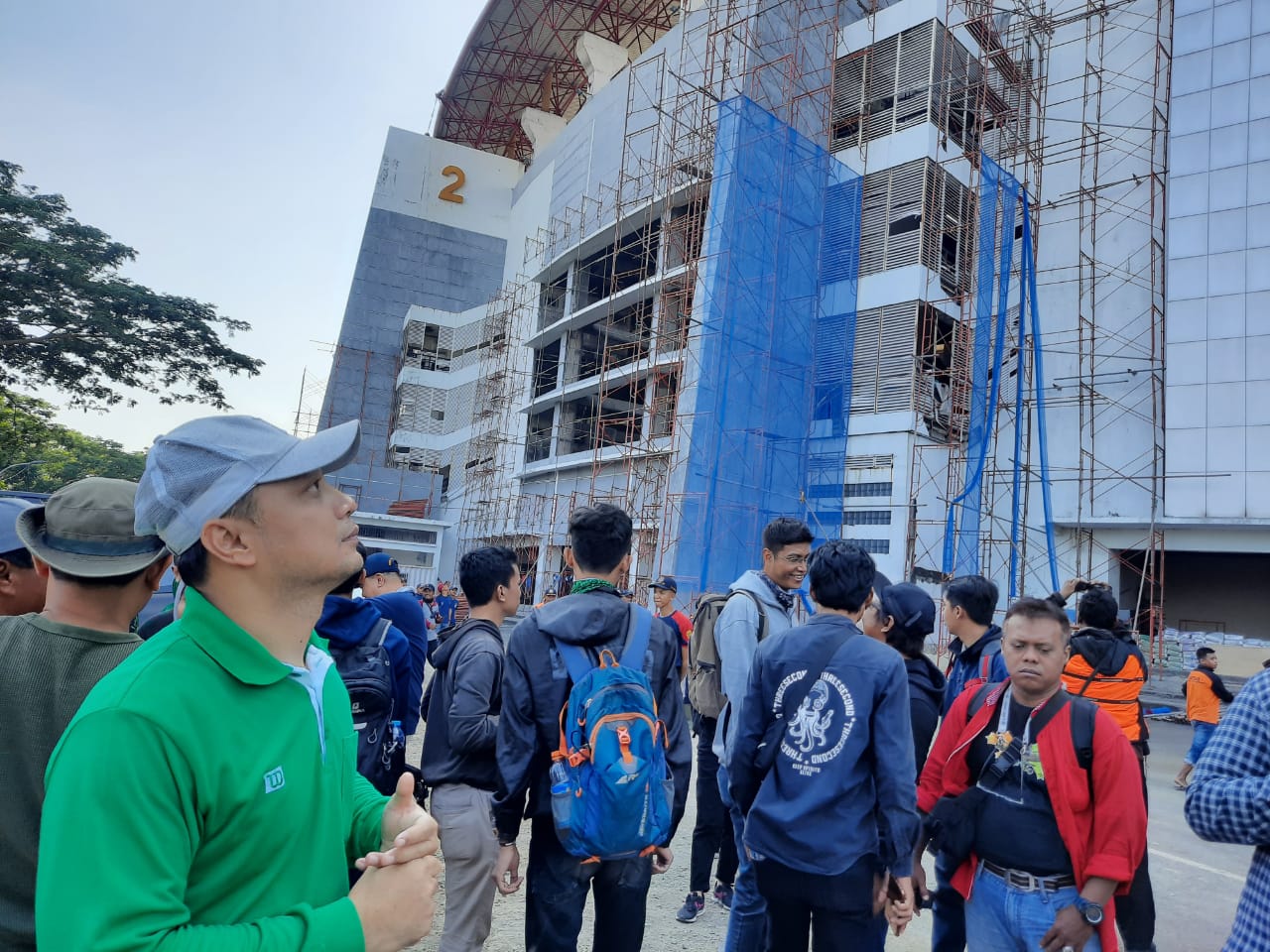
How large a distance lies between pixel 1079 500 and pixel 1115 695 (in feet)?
49.8

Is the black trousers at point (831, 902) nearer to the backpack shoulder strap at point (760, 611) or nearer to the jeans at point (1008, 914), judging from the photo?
the jeans at point (1008, 914)

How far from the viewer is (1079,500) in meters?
17.6

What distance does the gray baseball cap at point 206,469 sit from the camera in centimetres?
120

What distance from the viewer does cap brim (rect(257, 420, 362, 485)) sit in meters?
1.24

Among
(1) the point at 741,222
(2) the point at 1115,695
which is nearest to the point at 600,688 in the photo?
(2) the point at 1115,695

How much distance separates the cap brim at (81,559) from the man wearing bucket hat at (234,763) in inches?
23.9

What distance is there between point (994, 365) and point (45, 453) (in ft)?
135

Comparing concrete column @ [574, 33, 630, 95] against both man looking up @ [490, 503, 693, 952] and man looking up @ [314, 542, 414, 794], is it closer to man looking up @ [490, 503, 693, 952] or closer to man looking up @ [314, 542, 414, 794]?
man looking up @ [314, 542, 414, 794]

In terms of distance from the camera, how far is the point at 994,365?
1859 centimetres

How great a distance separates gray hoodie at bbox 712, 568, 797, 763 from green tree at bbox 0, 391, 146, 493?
29.6 ft

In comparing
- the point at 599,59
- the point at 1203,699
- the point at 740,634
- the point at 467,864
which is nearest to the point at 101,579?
the point at 467,864

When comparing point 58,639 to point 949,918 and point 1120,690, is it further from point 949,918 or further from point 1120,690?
point 1120,690

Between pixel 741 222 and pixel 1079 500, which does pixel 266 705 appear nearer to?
pixel 741 222

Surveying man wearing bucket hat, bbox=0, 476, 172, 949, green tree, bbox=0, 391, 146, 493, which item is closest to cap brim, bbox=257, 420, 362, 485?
man wearing bucket hat, bbox=0, 476, 172, 949
